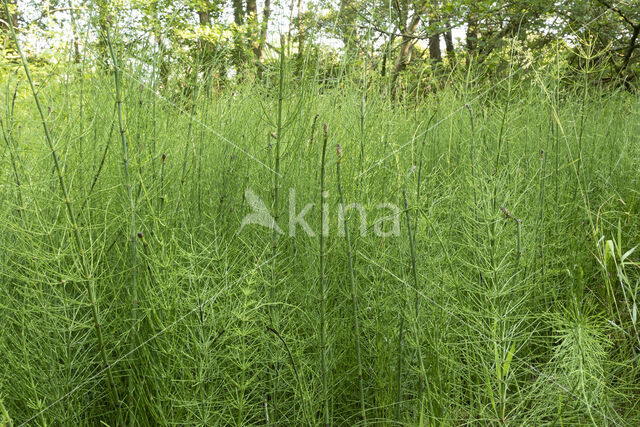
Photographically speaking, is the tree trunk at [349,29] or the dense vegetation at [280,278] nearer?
the dense vegetation at [280,278]

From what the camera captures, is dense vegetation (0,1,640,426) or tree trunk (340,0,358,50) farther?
tree trunk (340,0,358,50)

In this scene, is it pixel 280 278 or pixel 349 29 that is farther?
pixel 349 29

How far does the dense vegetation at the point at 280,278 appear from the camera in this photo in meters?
1.20

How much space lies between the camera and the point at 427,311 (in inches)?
56.2

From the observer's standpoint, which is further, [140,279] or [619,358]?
[619,358]

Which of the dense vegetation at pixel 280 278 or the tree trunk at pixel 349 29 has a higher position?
the tree trunk at pixel 349 29

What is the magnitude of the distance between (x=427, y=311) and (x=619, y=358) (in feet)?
2.29

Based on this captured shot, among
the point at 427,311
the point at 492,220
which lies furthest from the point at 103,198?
the point at 492,220

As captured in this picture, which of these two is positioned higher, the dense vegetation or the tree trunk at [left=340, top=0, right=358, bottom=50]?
the tree trunk at [left=340, top=0, right=358, bottom=50]

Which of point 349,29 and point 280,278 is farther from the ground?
point 349,29

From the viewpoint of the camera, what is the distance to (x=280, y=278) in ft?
4.99

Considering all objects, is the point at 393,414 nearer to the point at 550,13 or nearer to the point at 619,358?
the point at 619,358

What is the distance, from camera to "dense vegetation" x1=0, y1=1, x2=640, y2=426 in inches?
47.4

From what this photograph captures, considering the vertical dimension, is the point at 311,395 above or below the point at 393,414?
above
